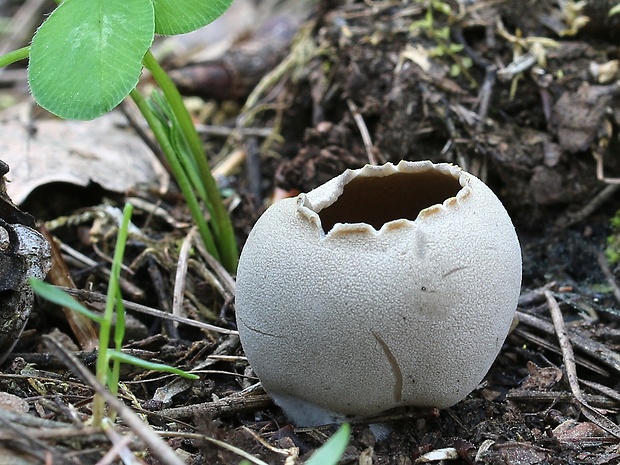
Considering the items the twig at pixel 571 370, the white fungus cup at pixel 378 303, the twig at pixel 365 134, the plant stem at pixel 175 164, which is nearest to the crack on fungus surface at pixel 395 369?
the white fungus cup at pixel 378 303

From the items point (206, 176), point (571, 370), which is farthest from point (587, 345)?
point (206, 176)

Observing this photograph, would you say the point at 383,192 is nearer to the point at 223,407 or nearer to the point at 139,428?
the point at 223,407

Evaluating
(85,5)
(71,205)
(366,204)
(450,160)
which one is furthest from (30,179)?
(450,160)

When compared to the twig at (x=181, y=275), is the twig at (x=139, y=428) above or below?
above

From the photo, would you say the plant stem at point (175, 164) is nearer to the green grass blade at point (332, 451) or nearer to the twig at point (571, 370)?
the twig at point (571, 370)

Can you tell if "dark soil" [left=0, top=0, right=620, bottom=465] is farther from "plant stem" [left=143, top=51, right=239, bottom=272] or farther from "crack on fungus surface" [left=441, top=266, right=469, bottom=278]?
"crack on fungus surface" [left=441, top=266, right=469, bottom=278]

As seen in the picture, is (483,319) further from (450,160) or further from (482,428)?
(450,160)

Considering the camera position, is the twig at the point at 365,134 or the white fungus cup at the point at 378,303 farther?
the twig at the point at 365,134

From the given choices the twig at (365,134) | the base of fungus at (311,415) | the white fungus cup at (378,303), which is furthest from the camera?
the twig at (365,134)

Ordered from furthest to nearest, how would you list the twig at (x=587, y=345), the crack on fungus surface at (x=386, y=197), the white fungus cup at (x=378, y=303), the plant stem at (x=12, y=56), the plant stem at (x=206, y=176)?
the plant stem at (x=206, y=176)
the twig at (x=587, y=345)
the crack on fungus surface at (x=386, y=197)
the plant stem at (x=12, y=56)
the white fungus cup at (x=378, y=303)
